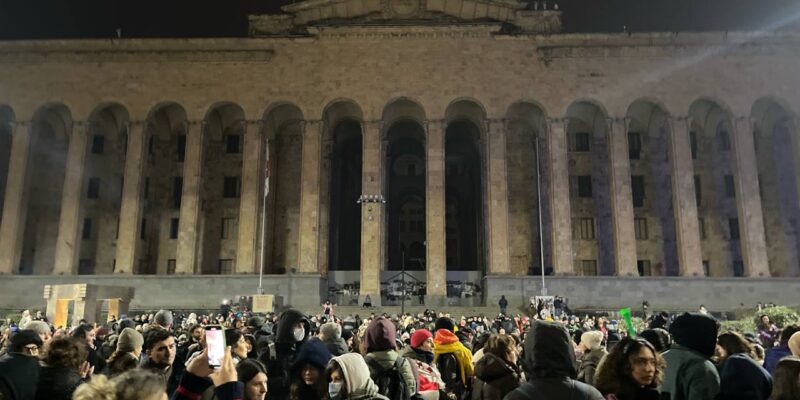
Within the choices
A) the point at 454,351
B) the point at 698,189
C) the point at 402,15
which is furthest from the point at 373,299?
the point at 454,351

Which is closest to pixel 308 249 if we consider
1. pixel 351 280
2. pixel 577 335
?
pixel 351 280

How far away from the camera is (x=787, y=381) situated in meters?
4.87

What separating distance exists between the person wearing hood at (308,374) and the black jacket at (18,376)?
6.97 ft

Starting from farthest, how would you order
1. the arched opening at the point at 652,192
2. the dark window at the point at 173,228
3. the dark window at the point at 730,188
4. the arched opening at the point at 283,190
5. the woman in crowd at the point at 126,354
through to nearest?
the dark window at the point at 173,228
the arched opening at the point at 283,190
the dark window at the point at 730,188
the arched opening at the point at 652,192
the woman in crowd at the point at 126,354

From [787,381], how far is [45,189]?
44.7 m

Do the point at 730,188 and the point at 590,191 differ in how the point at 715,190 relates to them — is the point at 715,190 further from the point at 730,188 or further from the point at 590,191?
the point at 590,191

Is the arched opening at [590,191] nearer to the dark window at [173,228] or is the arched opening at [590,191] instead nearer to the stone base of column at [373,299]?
the stone base of column at [373,299]

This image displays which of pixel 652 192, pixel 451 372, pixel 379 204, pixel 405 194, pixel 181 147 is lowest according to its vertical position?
pixel 451 372

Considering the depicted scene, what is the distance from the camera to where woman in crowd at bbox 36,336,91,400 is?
5.07 m

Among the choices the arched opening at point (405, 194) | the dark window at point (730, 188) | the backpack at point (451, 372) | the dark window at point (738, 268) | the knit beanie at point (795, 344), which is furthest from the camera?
the arched opening at point (405, 194)

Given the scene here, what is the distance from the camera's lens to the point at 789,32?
3650 cm

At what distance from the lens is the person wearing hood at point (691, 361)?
193 inches

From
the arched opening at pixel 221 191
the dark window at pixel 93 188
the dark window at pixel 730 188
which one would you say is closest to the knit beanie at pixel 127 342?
the arched opening at pixel 221 191

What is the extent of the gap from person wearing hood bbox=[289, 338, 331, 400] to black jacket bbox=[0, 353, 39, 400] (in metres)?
2.12
